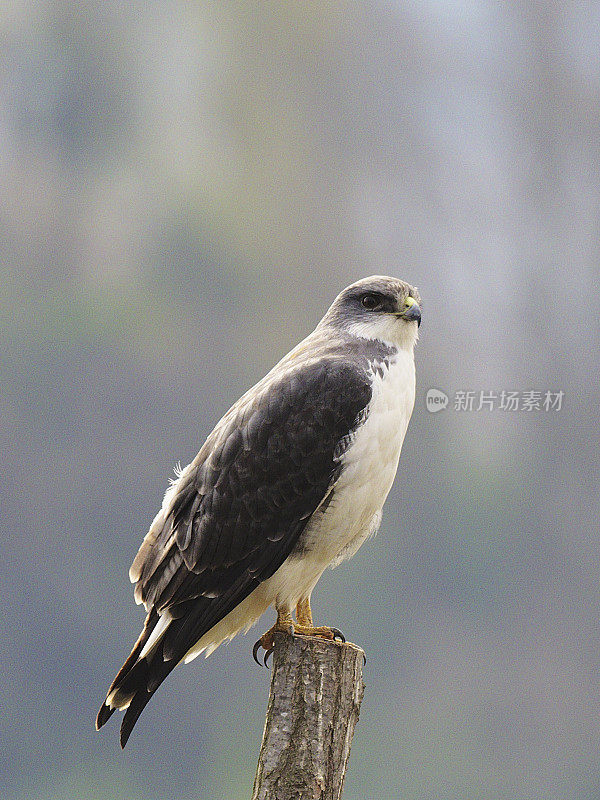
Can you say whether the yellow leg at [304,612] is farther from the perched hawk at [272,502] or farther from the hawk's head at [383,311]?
the hawk's head at [383,311]

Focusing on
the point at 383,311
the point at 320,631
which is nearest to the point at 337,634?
the point at 320,631

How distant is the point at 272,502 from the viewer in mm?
3025

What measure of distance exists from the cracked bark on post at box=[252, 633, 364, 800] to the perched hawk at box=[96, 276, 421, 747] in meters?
0.27

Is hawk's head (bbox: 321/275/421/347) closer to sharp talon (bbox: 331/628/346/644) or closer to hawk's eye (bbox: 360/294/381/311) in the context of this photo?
hawk's eye (bbox: 360/294/381/311)

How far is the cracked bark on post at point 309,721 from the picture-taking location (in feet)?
9.00

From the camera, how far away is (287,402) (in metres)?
3.04

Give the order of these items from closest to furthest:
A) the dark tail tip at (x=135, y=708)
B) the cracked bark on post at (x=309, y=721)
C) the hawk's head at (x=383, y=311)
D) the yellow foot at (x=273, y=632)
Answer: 1. the cracked bark on post at (x=309, y=721)
2. the dark tail tip at (x=135, y=708)
3. the yellow foot at (x=273, y=632)
4. the hawk's head at (x=383, y=311)

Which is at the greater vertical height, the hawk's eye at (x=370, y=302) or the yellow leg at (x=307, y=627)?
the hawk's eye at (x=370, y=302)

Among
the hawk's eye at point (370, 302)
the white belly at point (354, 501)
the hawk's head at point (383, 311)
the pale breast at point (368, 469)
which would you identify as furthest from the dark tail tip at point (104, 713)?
the hawk's eye at point (370, 302)

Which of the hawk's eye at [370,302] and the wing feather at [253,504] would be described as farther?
the hawk's eye at [370,302]

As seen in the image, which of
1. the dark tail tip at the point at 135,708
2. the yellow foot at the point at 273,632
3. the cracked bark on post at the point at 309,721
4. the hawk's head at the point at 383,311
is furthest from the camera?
the hawk's head at the point at 383,311

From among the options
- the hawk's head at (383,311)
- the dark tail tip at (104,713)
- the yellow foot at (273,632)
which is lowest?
the dark tail tip at (104,713)

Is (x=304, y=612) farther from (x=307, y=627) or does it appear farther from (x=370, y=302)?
(x=370, y=302)

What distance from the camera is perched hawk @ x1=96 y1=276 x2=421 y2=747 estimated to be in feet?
9.87
